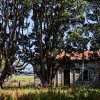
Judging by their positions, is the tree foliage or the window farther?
the window

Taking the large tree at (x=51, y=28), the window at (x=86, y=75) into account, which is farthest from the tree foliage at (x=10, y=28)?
the window at (x=86, y=75)

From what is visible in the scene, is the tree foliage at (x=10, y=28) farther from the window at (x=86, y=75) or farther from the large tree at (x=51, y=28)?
the window at (x=86, y=75)

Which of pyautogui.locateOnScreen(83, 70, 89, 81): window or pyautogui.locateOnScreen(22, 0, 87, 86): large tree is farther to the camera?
pyautogui.locateOnScreen(83, 70, 89, 81): window

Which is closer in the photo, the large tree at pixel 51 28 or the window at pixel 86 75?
the large tree at pixel 51 28

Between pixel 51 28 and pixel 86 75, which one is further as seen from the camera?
pixel 86 75

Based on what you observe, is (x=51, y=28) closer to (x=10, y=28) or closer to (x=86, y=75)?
(x=10, y=28)

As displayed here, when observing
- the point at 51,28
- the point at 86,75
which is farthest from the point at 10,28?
the point at 86,75

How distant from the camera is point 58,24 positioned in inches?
1364

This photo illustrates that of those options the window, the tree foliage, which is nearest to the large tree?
the tree foliage

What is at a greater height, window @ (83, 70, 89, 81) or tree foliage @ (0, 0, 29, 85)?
tree foliage @ (0, 0, 29, 85)

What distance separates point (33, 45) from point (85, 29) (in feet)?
19.9

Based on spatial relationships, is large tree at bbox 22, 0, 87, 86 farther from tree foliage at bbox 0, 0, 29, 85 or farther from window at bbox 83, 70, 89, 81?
window at bbox 83, 70, 89, 81

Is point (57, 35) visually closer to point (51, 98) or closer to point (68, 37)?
point (68, 37)

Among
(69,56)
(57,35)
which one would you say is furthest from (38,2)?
(69,56)
